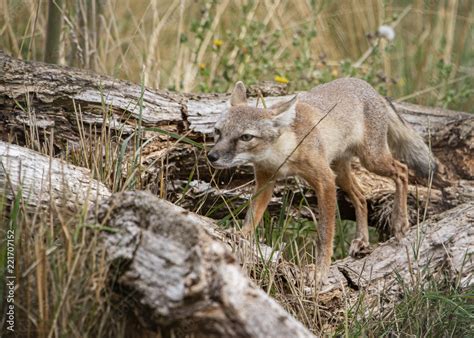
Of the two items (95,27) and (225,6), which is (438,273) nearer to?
(95,27)

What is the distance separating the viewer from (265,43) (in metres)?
8.05

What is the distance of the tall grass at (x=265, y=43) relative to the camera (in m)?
7.01

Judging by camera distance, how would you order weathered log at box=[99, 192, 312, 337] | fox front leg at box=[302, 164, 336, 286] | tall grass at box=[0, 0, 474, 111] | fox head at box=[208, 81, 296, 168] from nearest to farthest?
weathered log at box=[99, 192, 312, 337] → fox head at box=[208, 81, 296, 168] → fox front leg at box=[302, 164, 336, 286] → tall grass at box=[0, 0, 474, 111]

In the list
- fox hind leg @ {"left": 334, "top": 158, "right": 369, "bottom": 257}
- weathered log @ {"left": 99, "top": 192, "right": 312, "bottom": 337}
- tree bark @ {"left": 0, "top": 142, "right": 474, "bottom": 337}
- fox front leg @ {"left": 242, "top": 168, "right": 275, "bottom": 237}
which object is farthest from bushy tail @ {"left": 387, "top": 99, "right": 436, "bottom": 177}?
weathered log @ {"left": 99, "top": 192, "right": 312, "bottom": 337}

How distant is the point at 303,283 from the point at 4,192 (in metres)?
2.03

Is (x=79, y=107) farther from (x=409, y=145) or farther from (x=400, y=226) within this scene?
(x=409, y=145)

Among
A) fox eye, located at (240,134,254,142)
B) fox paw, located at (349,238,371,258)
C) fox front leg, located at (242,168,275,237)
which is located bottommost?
fox paw, located at (349,238,371,258)

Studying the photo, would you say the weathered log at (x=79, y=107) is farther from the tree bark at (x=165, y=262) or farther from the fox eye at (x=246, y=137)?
the tree bark at (x=165, y=262)

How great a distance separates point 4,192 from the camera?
368cm

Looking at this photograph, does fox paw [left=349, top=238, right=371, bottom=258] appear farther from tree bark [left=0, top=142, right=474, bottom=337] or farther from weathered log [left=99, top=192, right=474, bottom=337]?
weathered log [left=99, top=192, right=474, bottom=337]

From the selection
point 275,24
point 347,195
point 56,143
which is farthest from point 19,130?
point 275,24

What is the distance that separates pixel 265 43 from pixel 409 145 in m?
2.36

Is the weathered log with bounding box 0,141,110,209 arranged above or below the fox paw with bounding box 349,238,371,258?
above

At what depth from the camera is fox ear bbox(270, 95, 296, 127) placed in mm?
5434
